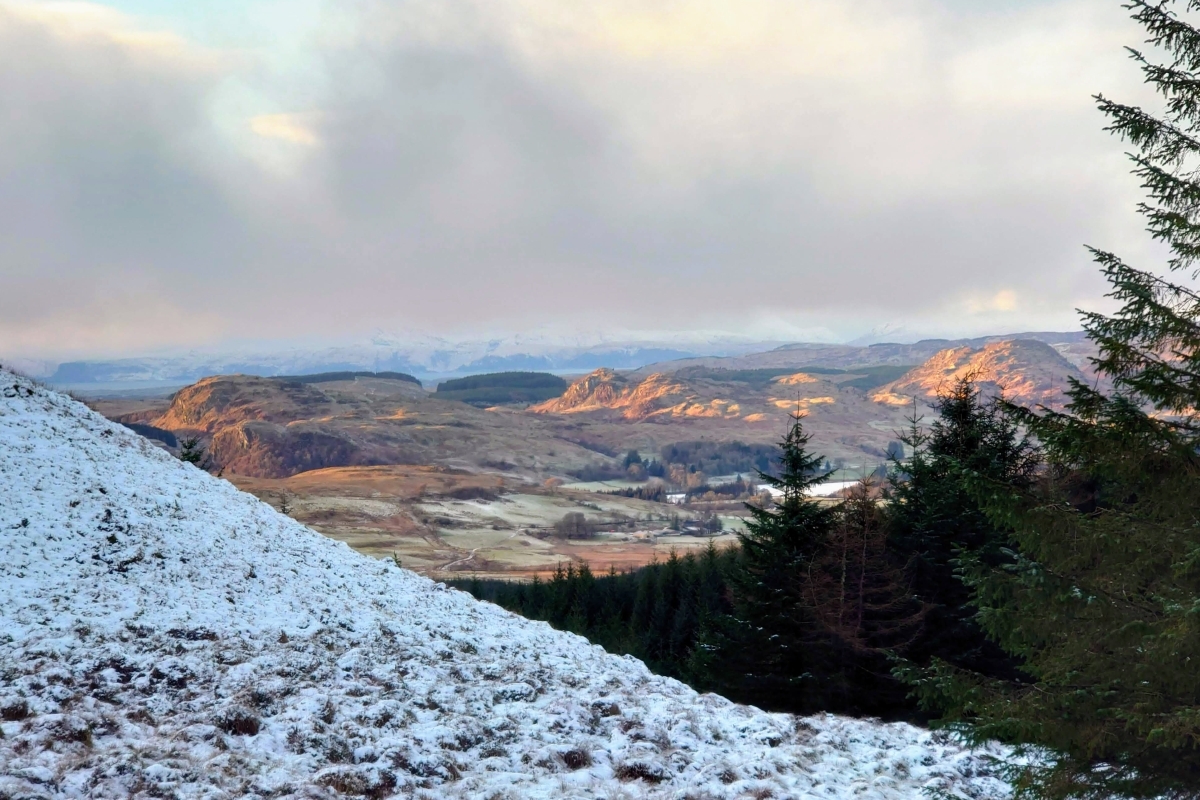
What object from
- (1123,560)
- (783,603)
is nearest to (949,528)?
(783,603)

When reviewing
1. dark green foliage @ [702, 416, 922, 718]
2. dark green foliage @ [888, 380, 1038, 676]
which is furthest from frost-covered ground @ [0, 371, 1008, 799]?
dark green foliage @ [888, 380, 1038, 676]

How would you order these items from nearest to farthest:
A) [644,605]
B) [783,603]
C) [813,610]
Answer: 1. [813,610]
2. [783,603]
3. [644,605]

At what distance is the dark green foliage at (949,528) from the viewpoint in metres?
24.5

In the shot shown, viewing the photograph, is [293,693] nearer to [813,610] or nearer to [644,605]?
[813,610]

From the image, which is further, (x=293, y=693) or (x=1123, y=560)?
(x=293, y=693)

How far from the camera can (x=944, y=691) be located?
9.84m

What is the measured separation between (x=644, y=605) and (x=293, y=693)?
59818mm

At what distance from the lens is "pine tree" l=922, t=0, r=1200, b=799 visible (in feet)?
27.5

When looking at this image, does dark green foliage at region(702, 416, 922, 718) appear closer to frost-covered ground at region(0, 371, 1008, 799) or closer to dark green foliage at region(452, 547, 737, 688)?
frost-covered ground at region(0, 371, 1008, 799)

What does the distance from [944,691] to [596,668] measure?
11278mm

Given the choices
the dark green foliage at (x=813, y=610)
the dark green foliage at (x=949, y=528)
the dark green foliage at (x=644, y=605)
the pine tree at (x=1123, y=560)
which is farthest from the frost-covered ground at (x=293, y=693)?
the dark green foliage at (x=644, y=605)

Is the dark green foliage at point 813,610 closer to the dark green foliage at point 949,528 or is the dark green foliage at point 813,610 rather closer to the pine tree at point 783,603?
the pine tree at point 783,603

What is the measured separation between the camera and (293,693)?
13461mm

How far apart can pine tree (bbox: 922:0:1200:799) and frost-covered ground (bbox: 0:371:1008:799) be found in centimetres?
349
